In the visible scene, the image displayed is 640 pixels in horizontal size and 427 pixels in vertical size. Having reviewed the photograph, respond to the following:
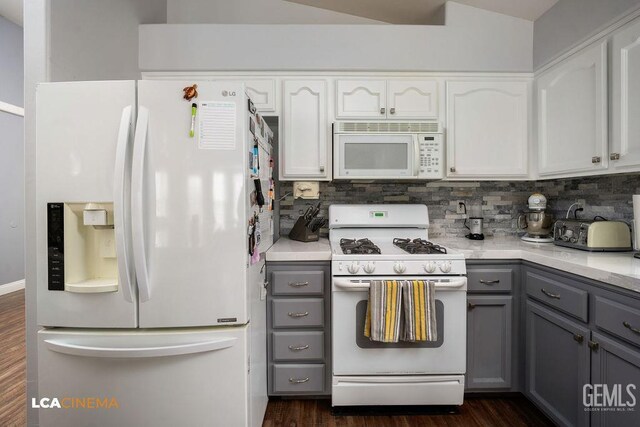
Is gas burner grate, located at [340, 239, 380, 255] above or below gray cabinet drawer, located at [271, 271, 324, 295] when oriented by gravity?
above

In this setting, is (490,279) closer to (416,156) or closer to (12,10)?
(416,156)

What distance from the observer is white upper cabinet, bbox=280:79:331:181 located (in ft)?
7.02

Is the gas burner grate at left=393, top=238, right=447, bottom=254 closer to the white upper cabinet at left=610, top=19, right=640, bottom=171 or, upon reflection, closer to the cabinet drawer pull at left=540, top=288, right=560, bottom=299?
the cabinet drawer pull at left=540, top=288, right=560, bottom=299

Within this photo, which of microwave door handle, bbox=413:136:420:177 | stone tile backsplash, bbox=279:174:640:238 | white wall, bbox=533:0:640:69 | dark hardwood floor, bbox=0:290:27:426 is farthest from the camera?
stone tile backsplash, bbox=279:174:640:238

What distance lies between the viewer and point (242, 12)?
2.50m

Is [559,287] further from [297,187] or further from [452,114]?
[297,187]

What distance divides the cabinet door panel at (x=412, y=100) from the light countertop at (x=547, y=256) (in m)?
0.97

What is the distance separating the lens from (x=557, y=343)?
1.53 metres

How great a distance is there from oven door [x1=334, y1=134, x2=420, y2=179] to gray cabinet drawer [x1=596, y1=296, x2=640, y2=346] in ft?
3.78

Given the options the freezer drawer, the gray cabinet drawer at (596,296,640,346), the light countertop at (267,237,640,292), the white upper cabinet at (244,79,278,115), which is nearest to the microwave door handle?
the light countertop at (267,237,640,292)

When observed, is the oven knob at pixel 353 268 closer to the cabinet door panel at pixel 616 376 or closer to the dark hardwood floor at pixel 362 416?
the dark hardwood floor at pixel 362 416

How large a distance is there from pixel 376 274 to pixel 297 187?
95cm

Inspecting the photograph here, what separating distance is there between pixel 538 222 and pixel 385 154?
1189mm

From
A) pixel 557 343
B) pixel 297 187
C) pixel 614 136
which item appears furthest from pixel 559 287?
pixel 297 187
